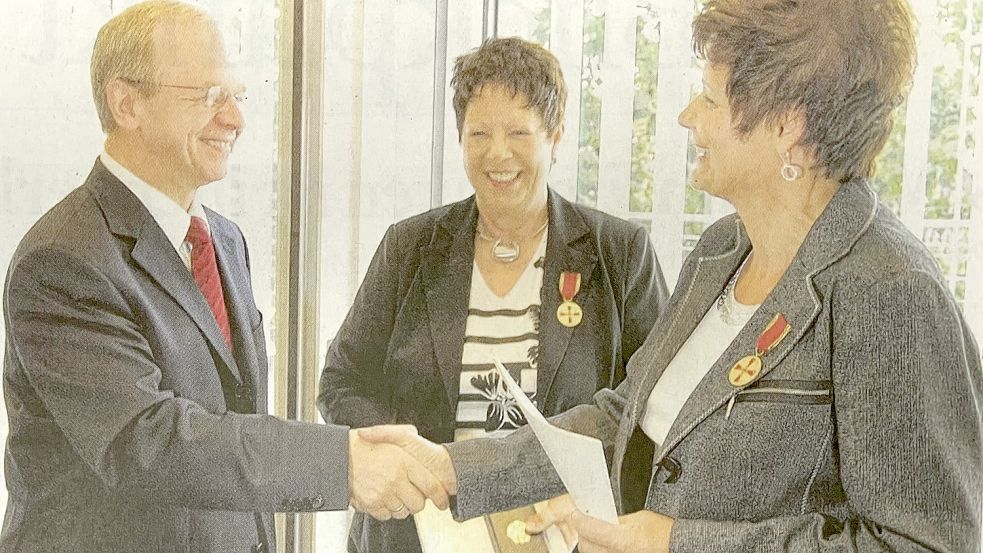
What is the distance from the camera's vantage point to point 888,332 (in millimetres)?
891

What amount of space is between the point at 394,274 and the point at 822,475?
588 mm

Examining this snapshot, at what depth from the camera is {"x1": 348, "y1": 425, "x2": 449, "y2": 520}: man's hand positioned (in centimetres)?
119

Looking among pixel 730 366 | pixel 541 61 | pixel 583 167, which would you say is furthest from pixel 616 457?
pixel 541 61

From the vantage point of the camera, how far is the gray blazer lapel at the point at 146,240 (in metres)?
1.13

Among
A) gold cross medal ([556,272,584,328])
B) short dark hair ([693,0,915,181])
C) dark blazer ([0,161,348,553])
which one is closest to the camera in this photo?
short dark hair ([693,0,915,181])

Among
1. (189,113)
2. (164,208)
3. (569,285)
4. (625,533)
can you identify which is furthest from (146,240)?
(625,533)

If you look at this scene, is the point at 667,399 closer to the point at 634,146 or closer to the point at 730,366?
the point at 730,366

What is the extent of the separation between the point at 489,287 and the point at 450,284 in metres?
0.05

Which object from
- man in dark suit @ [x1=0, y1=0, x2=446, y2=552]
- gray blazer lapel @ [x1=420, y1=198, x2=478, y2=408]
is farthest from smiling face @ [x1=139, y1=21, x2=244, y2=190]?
gray blazer lapel @ [x1=420, y1=198, x2=478, y2=408]

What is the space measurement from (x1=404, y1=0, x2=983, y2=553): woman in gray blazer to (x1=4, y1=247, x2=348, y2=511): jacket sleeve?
1.33 feet

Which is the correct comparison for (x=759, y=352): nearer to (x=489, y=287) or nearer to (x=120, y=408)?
(x=489, y=287)

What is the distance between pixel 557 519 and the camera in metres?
1.18

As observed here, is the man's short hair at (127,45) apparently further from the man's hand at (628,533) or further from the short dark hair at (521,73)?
the man's hand at (628,533)

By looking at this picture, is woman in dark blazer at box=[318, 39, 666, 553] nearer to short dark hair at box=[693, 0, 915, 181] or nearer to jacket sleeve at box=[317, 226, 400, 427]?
jacket sleeve at box=[317, 226, 400, 427]
